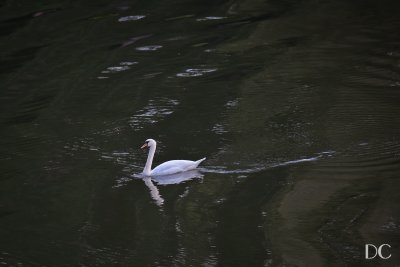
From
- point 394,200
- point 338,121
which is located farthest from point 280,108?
point 394,200

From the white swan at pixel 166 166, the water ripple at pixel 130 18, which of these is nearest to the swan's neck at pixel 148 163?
the white swan at pixel 166 166

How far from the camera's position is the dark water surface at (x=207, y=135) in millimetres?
9289

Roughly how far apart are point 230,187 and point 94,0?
1287 centimetres

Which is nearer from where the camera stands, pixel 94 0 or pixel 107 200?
pixel 107 200

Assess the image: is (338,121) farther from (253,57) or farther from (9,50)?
(9,50)

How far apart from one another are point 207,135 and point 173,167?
1571 mm

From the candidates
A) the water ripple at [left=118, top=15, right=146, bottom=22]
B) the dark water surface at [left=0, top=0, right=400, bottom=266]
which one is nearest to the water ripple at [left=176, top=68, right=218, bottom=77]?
the dark water surface at [left=0, top=0, right=400, bottom=266]

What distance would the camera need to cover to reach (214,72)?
Result: 51.2ft

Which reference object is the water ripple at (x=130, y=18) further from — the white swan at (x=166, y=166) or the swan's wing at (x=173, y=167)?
the swan's wing at (x=173, y=167)

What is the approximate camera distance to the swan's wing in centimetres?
1095

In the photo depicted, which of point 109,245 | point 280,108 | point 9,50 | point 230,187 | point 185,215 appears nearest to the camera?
point 109,245

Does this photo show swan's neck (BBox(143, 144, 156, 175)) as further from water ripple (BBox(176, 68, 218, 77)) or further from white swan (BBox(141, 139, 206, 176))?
water ripple (BBox(176, 68, 218, 77))

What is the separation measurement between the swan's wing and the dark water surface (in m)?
0.14

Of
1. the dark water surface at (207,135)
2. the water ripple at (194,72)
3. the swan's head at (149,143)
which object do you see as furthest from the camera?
the water ripple at (194,72)
